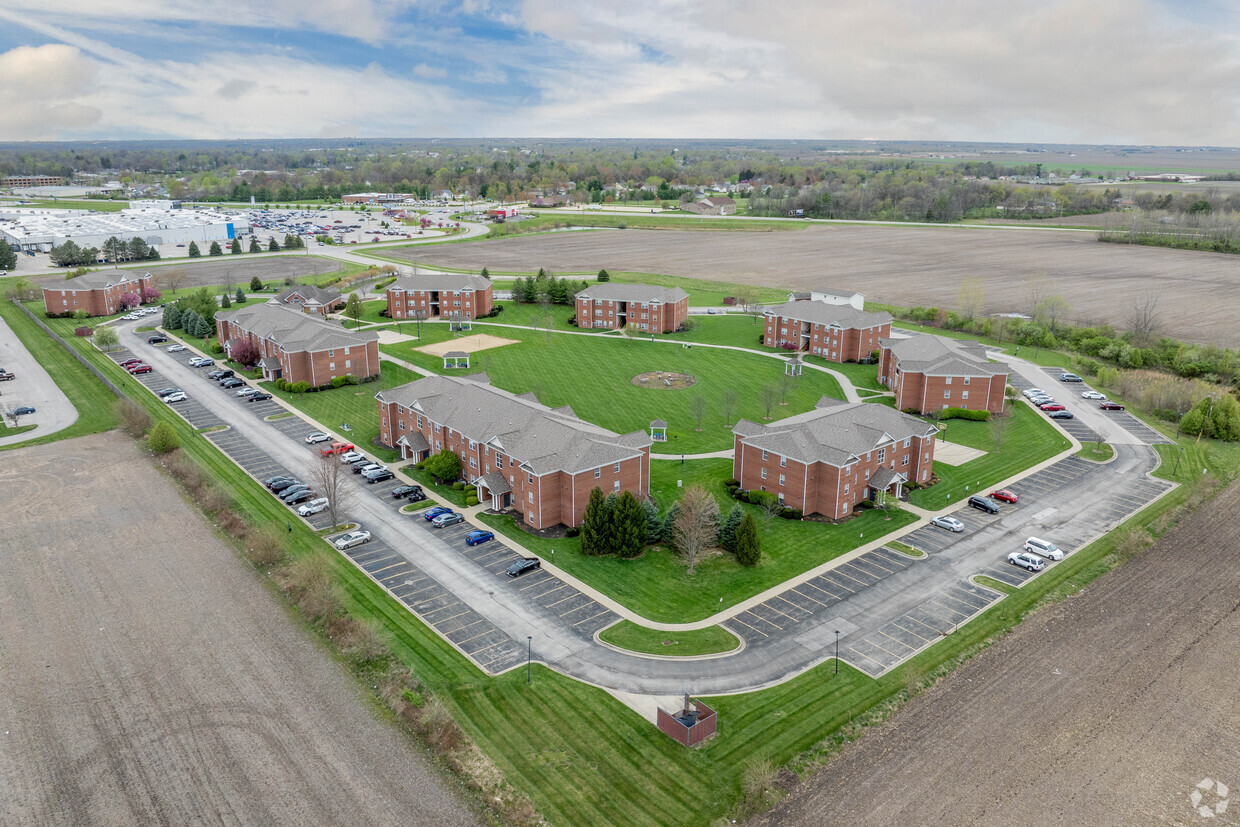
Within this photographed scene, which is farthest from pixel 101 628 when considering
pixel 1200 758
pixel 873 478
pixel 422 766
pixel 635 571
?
pixel 1200 758

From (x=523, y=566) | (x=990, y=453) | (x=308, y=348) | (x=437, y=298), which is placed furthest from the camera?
(x=437, y=298)

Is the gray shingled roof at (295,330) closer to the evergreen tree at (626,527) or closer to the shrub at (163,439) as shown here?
the shrub at (163,439)

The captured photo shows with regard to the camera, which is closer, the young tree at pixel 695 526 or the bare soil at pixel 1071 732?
the bare soil at pixel 1071 732

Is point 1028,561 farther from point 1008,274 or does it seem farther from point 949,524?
point 1008,274

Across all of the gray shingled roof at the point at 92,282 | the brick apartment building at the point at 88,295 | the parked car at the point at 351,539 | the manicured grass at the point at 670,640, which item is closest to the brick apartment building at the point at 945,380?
the manicured grass at the point at 670,640

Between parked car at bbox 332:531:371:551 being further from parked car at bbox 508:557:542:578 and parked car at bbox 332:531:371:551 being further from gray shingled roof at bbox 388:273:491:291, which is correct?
gray shingled roof at bbox 388:273:491:291

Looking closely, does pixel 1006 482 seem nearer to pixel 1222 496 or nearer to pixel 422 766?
pixel 1222 496

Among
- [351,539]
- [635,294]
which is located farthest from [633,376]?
[351,539]
